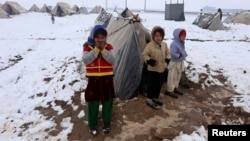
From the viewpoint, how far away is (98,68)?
14.4ft

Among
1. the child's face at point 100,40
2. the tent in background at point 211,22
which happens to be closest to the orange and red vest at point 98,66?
the child's face at point 100,40

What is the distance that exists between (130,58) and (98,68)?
4.92 feet

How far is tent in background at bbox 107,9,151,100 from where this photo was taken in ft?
18.7

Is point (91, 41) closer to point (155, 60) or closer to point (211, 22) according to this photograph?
point (155, 60)

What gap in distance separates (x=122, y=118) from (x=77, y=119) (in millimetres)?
855

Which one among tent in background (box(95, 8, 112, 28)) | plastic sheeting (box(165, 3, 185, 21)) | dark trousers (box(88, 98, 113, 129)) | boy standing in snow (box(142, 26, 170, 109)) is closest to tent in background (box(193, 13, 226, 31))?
plastic sheeting (box(165, 3, 185, 21))

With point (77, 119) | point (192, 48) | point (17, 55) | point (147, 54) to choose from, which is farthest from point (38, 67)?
point (192, 48)

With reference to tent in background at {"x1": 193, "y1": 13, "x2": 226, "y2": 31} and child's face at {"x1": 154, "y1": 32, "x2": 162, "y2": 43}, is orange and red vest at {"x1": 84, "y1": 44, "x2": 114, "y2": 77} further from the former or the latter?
tent in background at {"x1": 193, "y1": 13, "x2": 226, "y2": 31}

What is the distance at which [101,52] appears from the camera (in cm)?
438

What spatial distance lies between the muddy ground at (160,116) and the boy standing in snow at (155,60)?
0.91 ft

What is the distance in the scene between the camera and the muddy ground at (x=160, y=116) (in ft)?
15.2

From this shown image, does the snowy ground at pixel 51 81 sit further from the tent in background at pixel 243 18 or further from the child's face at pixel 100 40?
the tent in background at pixel 243 18

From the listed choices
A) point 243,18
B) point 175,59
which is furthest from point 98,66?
point 243,18

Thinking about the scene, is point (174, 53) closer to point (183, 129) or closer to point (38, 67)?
point (183, 129)
